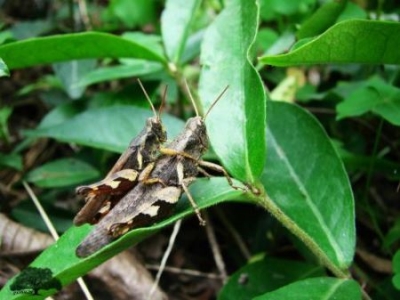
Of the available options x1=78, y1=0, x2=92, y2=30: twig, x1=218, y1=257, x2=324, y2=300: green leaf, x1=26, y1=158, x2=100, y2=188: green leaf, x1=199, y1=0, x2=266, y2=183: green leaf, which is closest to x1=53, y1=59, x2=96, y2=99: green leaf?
x1=26, y1=158, x2=100, y2=188: green leaf

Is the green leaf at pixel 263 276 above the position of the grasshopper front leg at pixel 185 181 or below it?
below

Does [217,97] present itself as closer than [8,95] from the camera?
Yes

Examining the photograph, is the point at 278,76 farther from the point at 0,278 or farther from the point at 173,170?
the point at 0,278

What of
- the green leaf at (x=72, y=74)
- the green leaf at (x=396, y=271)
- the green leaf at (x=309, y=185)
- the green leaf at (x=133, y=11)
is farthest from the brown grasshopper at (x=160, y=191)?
the green leaf at (x=133, y=11)

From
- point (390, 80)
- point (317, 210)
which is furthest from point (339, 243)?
point (390, 80)

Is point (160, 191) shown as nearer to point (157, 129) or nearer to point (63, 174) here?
point (157, 129)

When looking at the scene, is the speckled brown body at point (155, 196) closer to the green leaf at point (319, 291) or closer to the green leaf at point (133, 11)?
the green leaf at point (319, 291)
